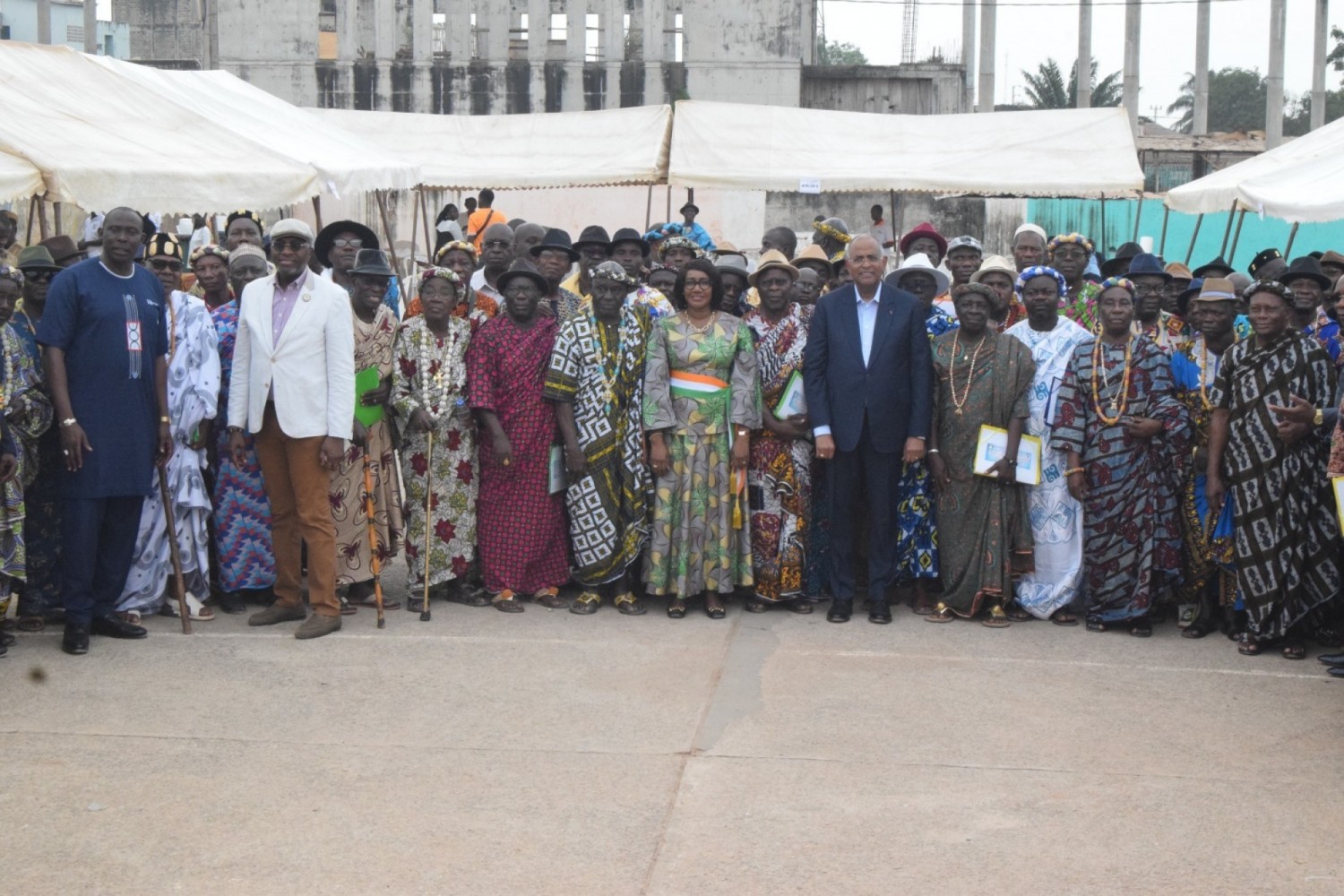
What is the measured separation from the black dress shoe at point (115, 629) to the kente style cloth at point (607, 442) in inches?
90.0

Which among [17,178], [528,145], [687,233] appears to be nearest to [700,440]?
[17,178]

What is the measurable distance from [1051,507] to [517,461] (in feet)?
9.40

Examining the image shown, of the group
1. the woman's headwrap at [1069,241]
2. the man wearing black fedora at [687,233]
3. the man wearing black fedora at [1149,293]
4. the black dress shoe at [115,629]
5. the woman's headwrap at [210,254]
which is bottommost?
the black dress shoe at [115,629]

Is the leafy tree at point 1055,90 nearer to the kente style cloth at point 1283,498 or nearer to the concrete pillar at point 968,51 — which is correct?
the concrete pillar at point 968,51

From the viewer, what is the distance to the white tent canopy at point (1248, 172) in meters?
11.8

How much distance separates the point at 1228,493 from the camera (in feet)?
24.9

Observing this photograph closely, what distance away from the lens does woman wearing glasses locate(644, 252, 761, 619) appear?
25.4 feet

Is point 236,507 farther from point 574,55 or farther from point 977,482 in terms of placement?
point 574,55

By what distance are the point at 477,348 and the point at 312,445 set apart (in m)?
1.11

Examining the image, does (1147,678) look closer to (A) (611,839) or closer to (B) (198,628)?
(A) (611,839)

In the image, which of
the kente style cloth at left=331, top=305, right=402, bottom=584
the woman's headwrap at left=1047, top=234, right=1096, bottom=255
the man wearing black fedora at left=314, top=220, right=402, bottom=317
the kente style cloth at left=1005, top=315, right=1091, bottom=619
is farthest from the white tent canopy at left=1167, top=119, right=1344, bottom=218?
the kente style cloth at left=331, top=305, right=402, bottom=584

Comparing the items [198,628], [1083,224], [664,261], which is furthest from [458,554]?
[1083,224]

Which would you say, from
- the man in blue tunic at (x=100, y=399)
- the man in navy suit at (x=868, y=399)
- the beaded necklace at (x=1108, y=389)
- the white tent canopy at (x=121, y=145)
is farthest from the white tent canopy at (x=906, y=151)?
the man in blue tunic at (x=100, y=399)

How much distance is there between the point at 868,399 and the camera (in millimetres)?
7695
